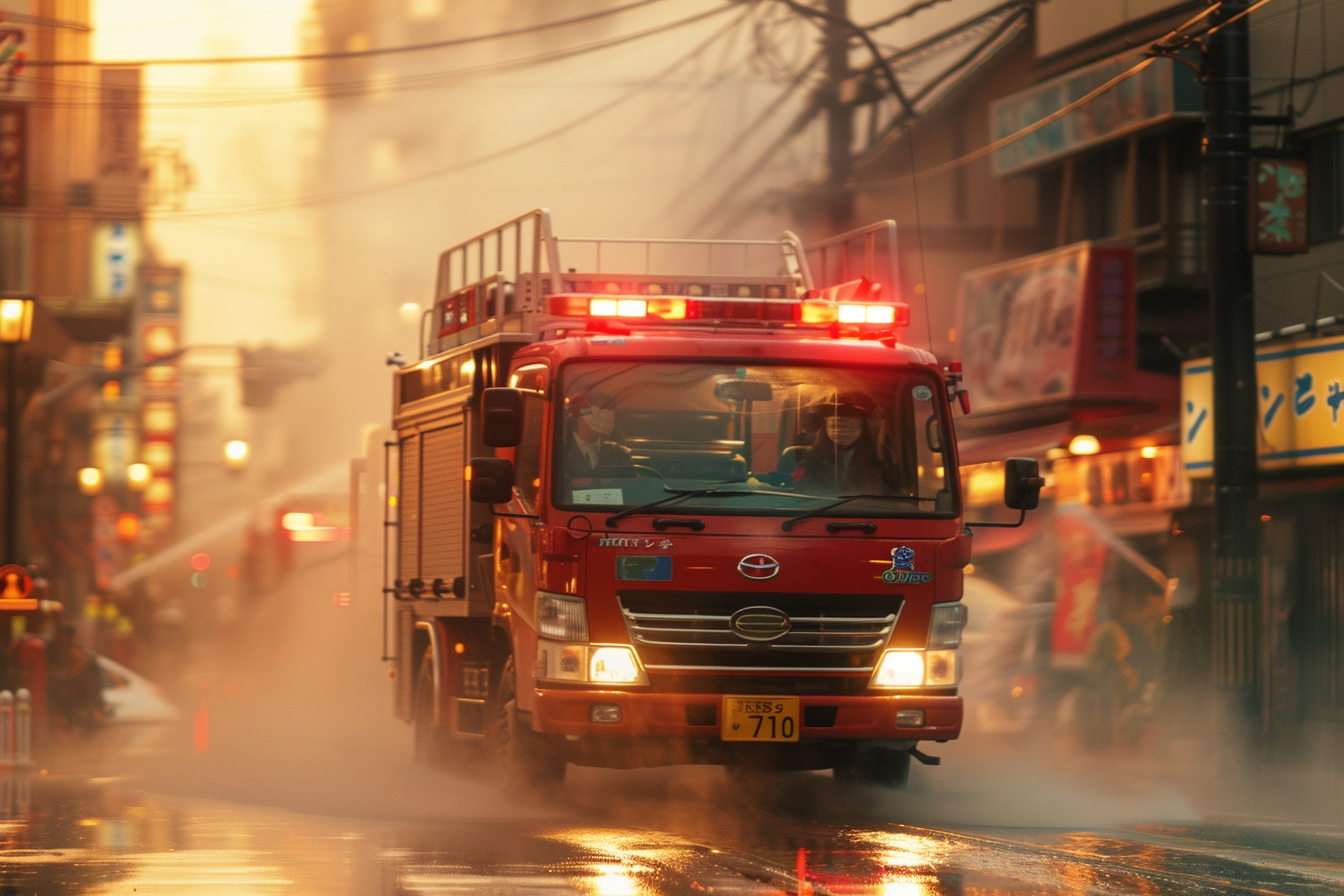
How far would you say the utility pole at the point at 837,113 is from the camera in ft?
84.8

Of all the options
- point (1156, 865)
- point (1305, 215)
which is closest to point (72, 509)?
point (1305, 215)

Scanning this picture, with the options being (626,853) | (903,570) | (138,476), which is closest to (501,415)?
(903,570)

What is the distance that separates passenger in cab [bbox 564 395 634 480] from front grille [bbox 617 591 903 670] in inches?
28.0

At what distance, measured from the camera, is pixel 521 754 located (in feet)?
39.6

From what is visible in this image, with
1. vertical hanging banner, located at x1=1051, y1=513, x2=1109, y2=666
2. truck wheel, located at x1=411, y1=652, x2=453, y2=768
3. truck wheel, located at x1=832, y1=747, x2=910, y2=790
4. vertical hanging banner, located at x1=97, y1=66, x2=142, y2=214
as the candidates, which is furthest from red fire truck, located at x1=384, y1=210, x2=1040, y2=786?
vertical hanging banner, located at x1=97, y1=66, x2=142, y2=214

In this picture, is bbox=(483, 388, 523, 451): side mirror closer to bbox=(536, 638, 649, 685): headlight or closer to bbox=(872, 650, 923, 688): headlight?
bbox=(536, 638, 649, 685): headlight

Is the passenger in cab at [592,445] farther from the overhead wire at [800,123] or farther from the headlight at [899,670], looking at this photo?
the overhead wire at [800,123]

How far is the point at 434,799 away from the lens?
13.3 meters

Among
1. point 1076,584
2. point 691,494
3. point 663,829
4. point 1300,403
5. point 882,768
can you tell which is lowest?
point 663,829

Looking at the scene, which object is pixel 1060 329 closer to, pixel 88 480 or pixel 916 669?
pixel 916 669

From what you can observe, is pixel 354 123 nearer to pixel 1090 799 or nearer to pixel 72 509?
pixel 1090 799

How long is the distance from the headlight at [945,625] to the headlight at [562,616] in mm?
1979

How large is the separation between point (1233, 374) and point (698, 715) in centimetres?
692

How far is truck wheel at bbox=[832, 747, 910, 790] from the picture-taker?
12.4 meters
